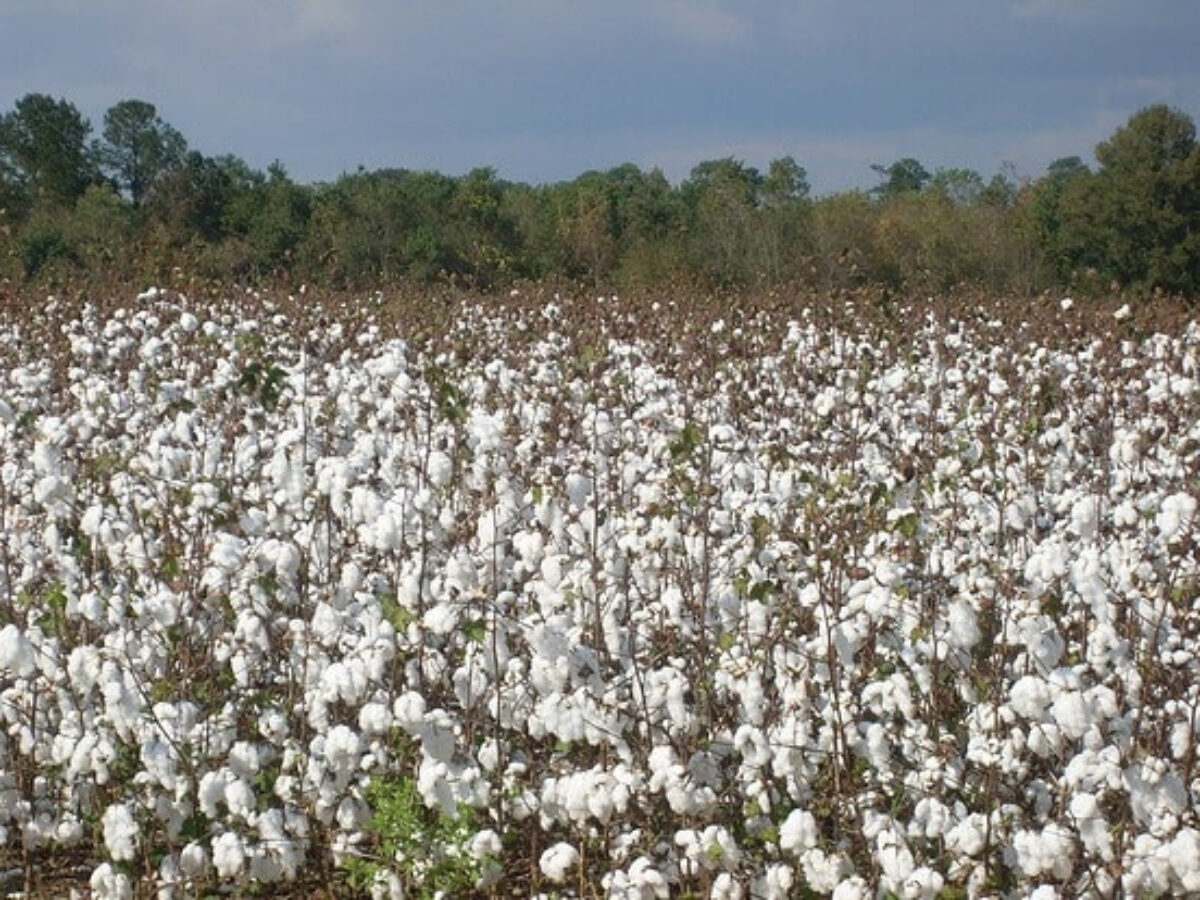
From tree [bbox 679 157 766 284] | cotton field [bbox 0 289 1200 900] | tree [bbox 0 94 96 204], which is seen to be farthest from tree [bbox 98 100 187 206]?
cotton field [bbox 0 289 1200 900]

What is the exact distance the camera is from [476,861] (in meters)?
4.04

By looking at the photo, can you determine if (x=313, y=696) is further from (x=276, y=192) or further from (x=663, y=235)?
(x=276, y=192)

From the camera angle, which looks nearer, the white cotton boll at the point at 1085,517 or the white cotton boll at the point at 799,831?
the white cotton boll at the point at 799,831

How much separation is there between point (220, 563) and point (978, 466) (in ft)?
10.6

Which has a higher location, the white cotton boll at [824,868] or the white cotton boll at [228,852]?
the white cotton boll at [228,852]

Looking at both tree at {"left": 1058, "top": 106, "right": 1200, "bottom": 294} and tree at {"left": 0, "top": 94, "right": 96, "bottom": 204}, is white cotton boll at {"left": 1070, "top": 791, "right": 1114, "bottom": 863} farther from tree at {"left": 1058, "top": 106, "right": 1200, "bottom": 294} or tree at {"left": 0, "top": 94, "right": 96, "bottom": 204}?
tree at {"left": 0, "top": 94, "right": 96, "bottom": 204}

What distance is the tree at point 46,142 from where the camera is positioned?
56.3 metres

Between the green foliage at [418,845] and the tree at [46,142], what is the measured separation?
55.1 metres

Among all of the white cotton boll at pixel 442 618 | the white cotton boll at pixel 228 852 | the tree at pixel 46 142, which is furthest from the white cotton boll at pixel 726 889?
the tree at pixel 46 142

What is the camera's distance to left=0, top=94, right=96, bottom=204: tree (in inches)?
2216

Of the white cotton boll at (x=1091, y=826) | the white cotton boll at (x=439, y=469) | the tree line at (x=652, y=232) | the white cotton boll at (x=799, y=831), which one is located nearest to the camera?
the white cotton boll at (x=1091, y=826)

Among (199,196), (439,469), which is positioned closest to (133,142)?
(199,196)

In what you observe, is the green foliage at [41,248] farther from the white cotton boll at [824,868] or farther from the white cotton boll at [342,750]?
the white cotton boll at [824,868]

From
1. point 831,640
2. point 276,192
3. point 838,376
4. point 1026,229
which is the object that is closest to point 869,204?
point 1026,229
